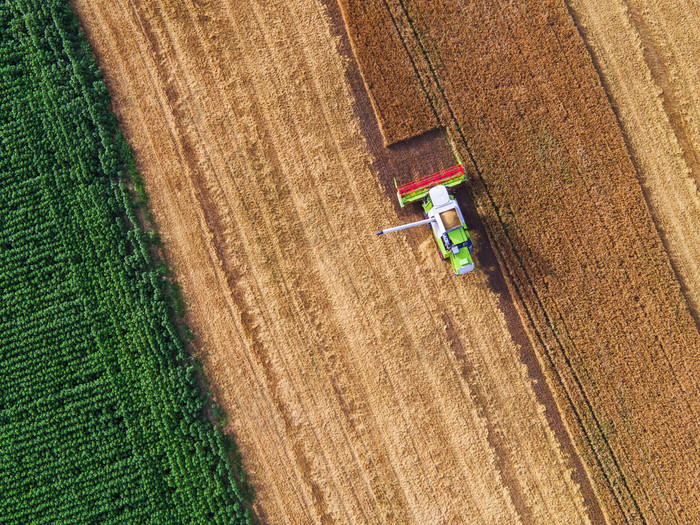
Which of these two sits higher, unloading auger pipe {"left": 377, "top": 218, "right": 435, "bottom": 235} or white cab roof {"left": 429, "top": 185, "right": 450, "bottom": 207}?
white cab roof {"left": 429, "top": 185, "right": 450, "bottom": 207}

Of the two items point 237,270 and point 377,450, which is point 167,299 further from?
point 377,450

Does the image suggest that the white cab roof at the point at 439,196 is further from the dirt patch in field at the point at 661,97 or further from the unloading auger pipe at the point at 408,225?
the dirt patch in field at the point at 661,97

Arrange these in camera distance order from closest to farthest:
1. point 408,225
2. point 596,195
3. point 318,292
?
point 408,225 → point 596,195 → point 318,292

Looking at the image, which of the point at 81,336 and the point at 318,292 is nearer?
the point at 81,336

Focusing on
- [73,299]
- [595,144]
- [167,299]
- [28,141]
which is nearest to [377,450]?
[167,299]

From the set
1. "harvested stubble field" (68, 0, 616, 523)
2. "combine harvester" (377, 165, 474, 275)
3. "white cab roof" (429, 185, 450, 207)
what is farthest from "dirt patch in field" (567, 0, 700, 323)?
"white cab roof" (429, 185, 450, 207)

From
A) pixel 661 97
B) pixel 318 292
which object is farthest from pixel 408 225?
pixel 661 97

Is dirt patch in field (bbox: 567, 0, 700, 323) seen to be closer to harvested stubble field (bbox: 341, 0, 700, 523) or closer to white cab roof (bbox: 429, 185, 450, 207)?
harvested stubble field (bbox: 341, 0, 700, 523)

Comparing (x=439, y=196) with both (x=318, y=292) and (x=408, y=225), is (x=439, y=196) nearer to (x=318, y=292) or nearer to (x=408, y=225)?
(x=408, y=225)
